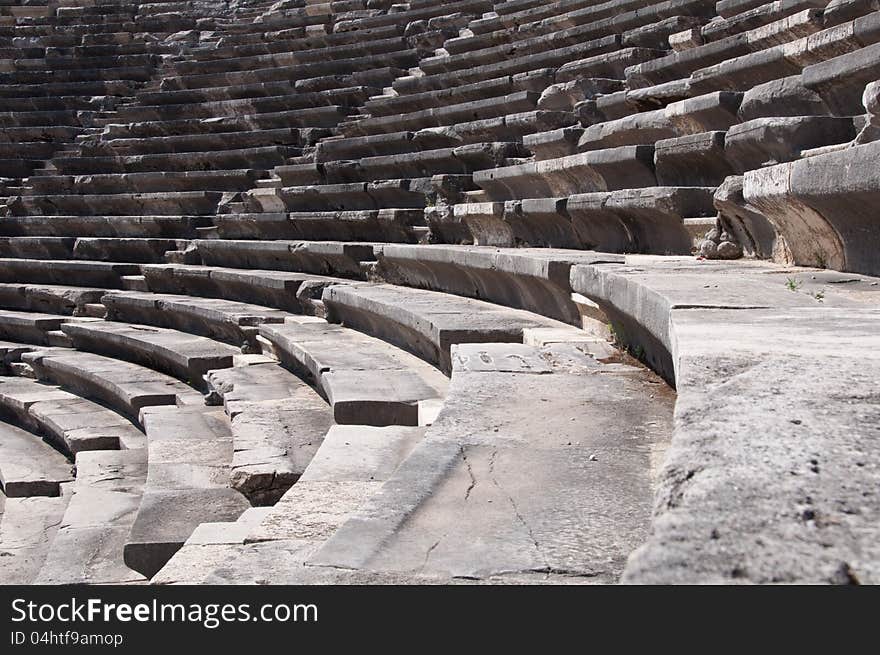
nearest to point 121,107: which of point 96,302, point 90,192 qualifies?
point 90,192

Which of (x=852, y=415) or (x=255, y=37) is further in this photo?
(x=255, y=37)

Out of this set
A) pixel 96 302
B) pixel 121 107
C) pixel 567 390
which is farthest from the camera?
pixel 121 107

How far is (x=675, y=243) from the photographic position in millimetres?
5973

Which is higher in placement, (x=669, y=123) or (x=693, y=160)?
(x=669, y=123)

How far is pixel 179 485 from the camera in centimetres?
485

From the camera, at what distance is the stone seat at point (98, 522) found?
175 inches

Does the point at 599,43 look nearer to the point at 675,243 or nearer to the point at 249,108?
the point at 675,243

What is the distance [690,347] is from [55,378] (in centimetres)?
770

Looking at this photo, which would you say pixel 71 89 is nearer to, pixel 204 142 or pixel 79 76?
pixel 79 76

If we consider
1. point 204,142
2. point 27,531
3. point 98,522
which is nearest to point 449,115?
point 204,142

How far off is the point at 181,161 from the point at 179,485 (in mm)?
8897

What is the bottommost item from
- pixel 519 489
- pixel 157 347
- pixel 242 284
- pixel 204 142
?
pixel 157 347

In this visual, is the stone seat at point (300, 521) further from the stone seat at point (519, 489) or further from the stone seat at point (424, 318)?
the stone seat at point (424, 318)

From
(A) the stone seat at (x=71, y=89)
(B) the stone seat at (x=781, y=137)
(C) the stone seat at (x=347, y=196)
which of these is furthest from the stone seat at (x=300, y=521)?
(A) the stone seat at (x=71, y=89)
